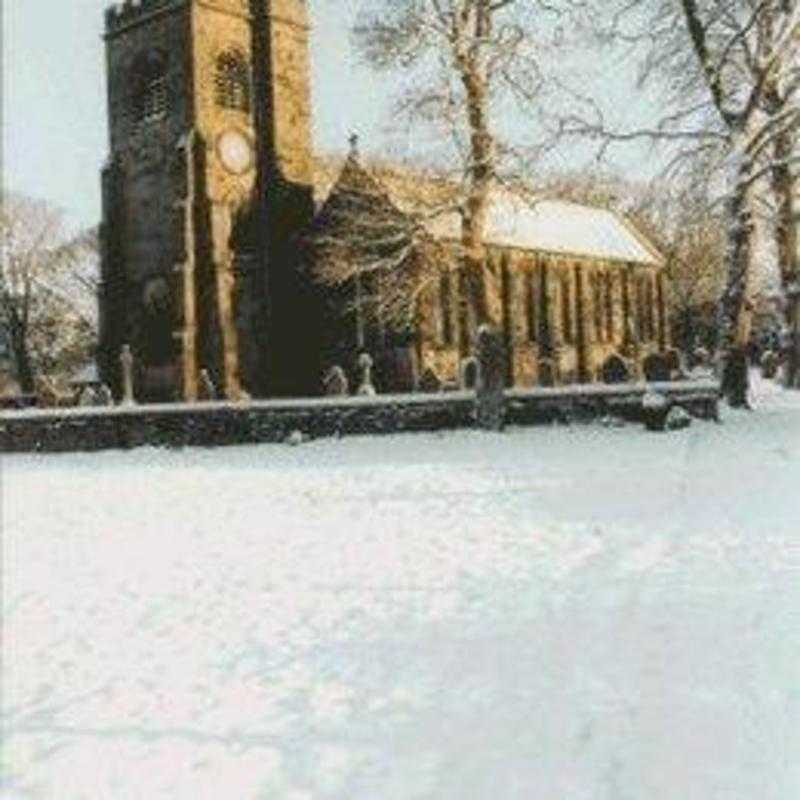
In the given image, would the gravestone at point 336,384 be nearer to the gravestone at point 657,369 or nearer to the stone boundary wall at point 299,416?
the stone boundary wall at point 299,416

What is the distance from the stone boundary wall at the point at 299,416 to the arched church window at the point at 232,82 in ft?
59.7

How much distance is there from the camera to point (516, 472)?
16.1 meters

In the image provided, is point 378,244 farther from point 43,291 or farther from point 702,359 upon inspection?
point 43,291

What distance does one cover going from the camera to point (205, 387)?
38812mm

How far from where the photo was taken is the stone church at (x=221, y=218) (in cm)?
3969

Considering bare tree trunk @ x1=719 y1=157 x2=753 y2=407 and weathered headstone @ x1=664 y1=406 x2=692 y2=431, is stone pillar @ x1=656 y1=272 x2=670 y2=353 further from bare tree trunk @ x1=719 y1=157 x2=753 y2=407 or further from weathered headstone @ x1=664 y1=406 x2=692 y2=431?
weathered headstone @ x1=664 y1=406 x2=692 y2=431

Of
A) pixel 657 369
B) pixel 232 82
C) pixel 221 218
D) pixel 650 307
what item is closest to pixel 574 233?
pixel 650 307

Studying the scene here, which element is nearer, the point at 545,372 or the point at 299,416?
the point at 299,416

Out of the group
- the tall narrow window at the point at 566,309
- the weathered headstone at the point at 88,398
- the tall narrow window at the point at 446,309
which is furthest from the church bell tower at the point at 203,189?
the tall narrow window at the point at 566,309

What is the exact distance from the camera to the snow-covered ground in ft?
20.3

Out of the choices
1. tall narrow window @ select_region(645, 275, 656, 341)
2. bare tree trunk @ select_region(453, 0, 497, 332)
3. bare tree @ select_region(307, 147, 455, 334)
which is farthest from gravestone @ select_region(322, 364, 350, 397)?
tall narrow window @ select_region(645, 275, 656, 341)

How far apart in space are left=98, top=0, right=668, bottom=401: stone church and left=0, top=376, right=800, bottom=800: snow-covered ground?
80.6 feet

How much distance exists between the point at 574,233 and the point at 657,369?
3039 centimetres

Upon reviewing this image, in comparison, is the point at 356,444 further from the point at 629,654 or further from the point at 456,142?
the point at 629,654
